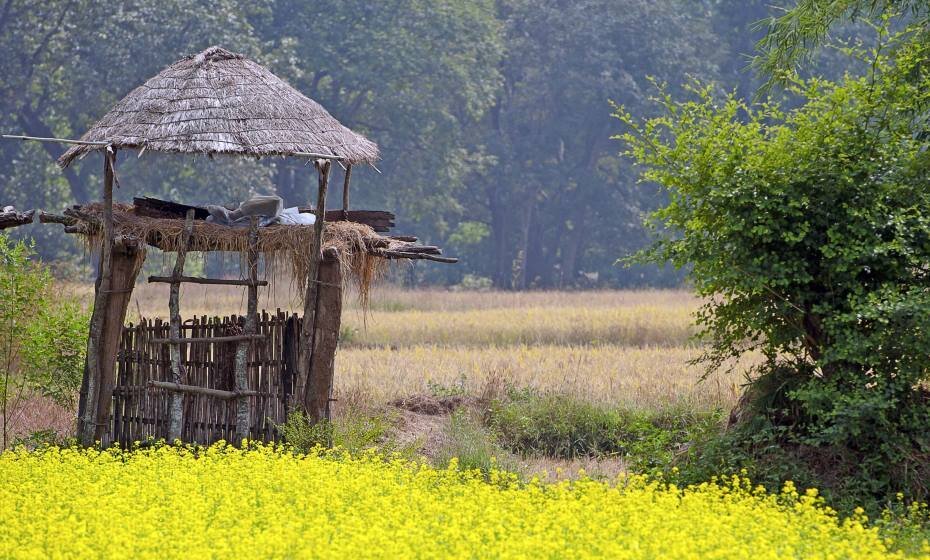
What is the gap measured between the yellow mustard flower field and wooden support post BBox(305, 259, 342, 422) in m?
1.75

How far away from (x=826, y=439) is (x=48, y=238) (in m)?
32.5

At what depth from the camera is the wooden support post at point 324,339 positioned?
13039mm

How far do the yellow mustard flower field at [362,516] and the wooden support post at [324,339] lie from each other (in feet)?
5.74

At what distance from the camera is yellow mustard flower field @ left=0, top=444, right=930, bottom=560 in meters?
7.94

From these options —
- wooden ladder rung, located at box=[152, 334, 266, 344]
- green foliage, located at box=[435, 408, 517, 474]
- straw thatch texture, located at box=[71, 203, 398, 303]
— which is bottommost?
green foliage, located at box=[435, 408, 517, 474]

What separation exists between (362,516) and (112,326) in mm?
4836

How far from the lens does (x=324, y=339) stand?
1315 centimetres

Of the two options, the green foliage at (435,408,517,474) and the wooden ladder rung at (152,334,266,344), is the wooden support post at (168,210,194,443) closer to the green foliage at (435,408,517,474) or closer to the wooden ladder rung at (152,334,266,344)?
the wooden ladder rung at (152,334,266,344)

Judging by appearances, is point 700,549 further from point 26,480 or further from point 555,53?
point 555,53

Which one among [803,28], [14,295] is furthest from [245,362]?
[803,28]

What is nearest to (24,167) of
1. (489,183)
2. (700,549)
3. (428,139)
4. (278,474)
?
(428,139)

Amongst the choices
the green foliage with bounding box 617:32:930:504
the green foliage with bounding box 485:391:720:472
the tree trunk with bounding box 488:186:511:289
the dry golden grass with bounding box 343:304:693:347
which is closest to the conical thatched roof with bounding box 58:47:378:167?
the green foliage with bounding box 617:32:930:504

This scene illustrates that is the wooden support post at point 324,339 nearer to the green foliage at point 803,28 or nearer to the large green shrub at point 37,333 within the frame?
the large green shrub at point 37,333

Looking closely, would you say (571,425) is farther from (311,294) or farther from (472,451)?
(311,294)
